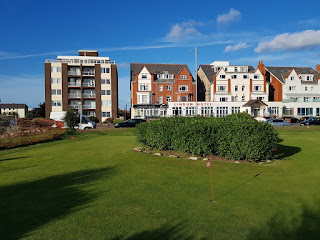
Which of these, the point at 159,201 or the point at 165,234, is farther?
the point at 159,201

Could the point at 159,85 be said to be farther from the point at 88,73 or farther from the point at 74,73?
the point at 74,73

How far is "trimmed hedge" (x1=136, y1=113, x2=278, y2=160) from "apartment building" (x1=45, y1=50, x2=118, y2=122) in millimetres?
55756

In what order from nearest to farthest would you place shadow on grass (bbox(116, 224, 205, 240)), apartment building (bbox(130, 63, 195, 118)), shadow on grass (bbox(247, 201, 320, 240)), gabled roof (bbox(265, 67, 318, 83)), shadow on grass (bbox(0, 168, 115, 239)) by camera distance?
shadow on grass (bbox(116, 224, 205, 240))
shadow on grass (bbox(247, 201, 320, 240))
shadow on grass (bbox(0, 168, 115, 239))
apartment building (bbox(130, 63, 195, 118))
gabled roof (bbox(265, 67, 318, 83))

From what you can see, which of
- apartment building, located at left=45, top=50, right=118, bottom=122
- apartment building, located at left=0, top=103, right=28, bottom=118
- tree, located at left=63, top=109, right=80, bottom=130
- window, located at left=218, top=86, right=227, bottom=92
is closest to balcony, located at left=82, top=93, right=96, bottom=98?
apartment building, located at left=45, top=50, right=118, bottom=122

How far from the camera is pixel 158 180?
10070mm

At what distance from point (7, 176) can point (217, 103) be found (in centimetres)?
5965

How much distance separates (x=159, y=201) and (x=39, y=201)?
3.40 meters

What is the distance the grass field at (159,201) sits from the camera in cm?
590

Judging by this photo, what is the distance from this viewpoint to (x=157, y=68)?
7400cm

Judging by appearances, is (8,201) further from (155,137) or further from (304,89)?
(304,89)

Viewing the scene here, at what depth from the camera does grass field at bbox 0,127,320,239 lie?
5.90 m

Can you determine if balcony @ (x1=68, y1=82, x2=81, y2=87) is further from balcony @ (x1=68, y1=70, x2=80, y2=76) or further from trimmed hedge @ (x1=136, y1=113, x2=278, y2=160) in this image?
trimmed hedge @ (x1=136, y1=113, x2=278, y2=160)

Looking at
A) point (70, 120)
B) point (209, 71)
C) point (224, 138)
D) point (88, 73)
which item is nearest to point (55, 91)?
Answer: point (88, 73)

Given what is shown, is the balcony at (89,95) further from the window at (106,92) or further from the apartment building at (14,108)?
the apartment building at (14,108)
